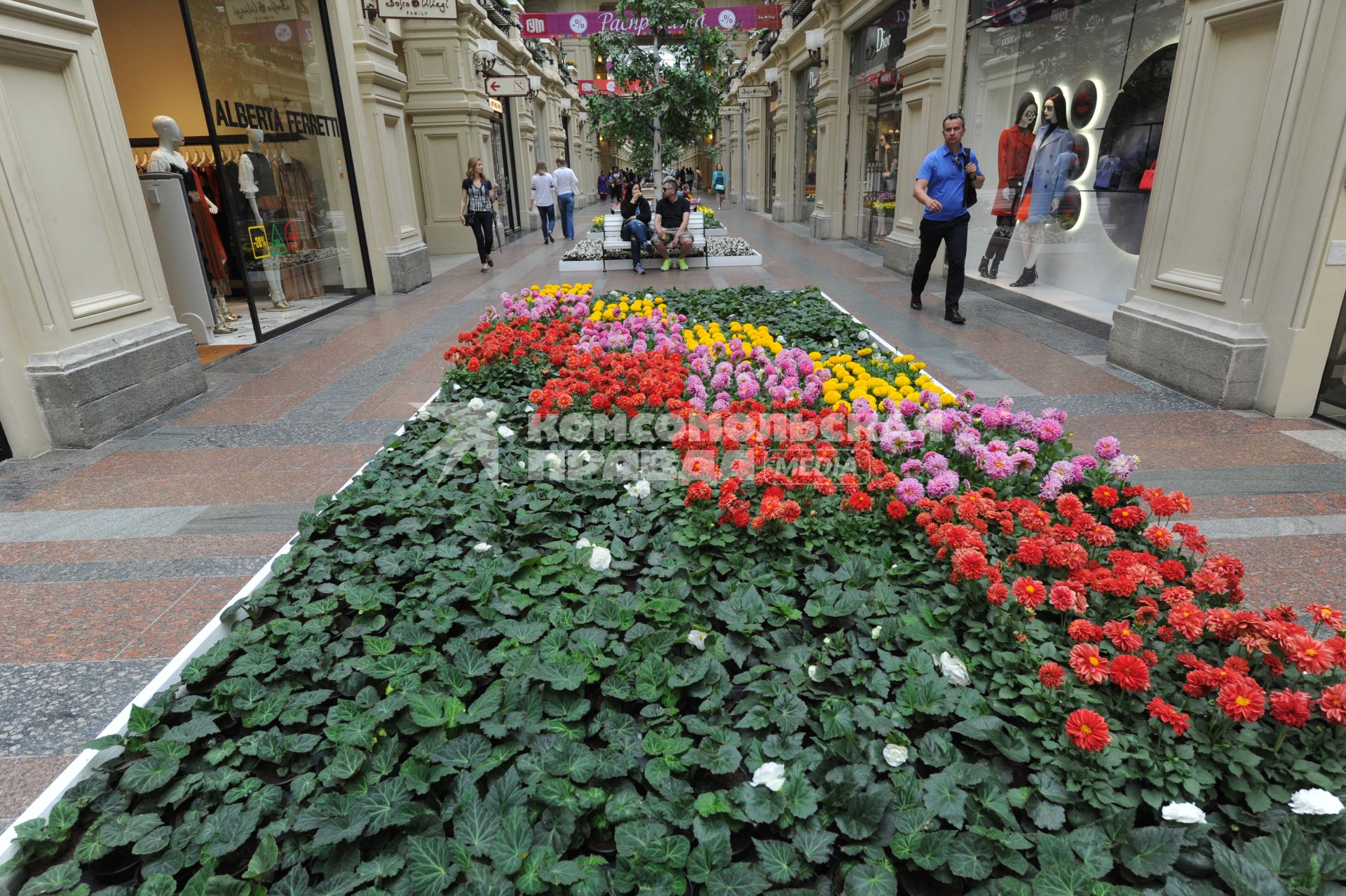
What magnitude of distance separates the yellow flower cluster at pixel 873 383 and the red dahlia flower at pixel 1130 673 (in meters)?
1.78

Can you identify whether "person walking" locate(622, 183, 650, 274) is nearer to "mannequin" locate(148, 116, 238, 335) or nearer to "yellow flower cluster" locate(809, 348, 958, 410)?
"mannequin" locate(148, 116, 238, 335)

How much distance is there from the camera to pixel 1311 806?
1.45 m

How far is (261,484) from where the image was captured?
3885 millimetres

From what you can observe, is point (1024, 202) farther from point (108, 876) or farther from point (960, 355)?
point (108, 876)

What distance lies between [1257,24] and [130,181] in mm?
7265

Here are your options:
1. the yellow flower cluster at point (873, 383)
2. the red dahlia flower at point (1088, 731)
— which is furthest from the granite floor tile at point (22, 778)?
the yellow flower cluster at point (873, 383)

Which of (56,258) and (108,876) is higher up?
(56,258)

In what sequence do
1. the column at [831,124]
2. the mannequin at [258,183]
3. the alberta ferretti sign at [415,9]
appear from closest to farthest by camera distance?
the mannequin at [258,183], the alberta ferretti sign at [415,9], the column at [831,124]

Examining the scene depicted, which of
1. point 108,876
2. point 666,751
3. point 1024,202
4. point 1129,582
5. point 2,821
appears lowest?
point 2,821

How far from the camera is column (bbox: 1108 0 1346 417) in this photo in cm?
398

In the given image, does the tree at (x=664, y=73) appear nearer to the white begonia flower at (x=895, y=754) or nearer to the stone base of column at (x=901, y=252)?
the stone base of column at (x=901, y=252)

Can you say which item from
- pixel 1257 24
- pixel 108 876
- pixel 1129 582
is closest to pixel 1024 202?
pixel 1257 24

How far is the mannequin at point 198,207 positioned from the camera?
7.05 m

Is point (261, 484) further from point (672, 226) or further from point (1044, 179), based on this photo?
point (672, 226)
